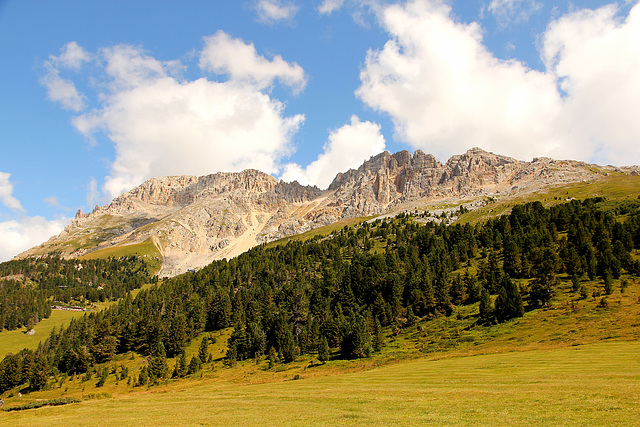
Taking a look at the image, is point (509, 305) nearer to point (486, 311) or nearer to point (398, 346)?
point (486, 311)

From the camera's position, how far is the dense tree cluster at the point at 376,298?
328 ft

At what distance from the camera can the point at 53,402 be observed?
56281 mm

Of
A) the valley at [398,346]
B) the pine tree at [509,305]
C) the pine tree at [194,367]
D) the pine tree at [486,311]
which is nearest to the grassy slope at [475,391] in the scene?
the valley at [398,346]

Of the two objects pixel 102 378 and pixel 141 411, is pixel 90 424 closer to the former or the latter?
pixel 141 411

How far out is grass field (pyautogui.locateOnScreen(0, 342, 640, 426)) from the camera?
23781 millimetres

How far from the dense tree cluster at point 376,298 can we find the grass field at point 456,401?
45099 mm

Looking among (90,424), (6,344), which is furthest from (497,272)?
(6,344)

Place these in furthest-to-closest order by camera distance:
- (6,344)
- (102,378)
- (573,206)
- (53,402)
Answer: (573,206) < (6,344) < (102,378) < (53,402)

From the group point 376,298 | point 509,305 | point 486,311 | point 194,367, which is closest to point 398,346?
point 486,311

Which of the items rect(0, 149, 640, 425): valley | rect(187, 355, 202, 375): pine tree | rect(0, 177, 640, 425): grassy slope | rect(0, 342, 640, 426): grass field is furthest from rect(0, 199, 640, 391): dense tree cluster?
rect(0, 342, 640, 426): grass field

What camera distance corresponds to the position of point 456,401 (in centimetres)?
2977

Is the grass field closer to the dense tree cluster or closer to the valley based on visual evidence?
the valley

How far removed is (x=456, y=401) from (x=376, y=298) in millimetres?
100786

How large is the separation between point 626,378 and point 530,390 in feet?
27.6
